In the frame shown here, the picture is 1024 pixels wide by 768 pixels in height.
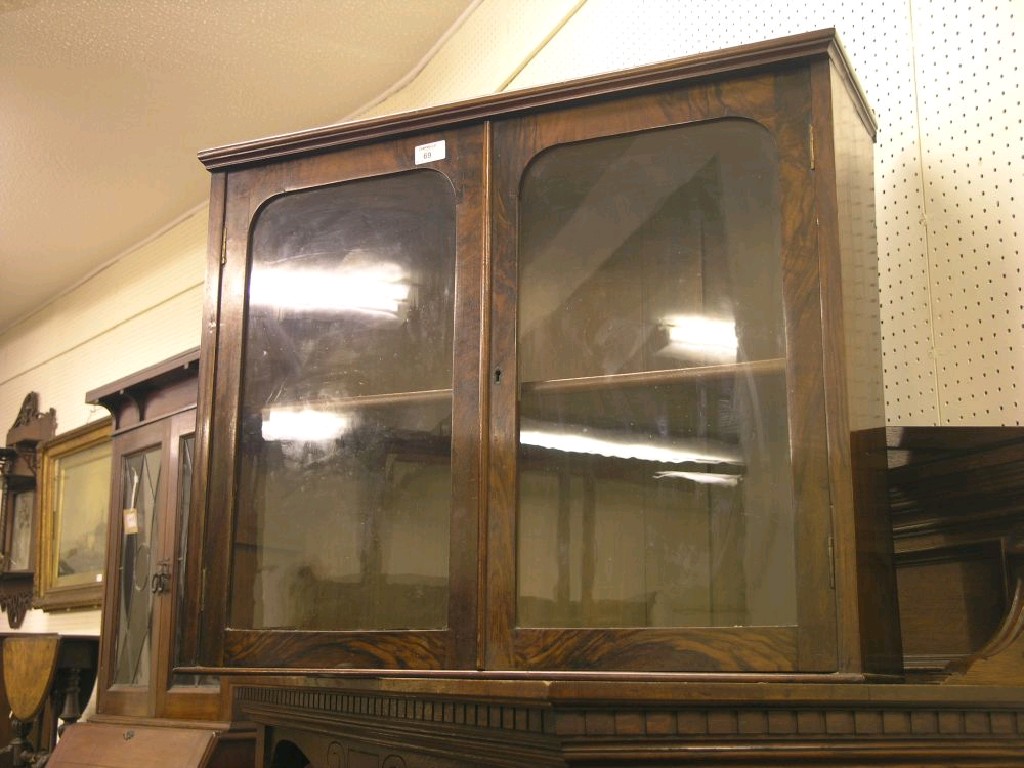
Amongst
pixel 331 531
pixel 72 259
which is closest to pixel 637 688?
pixel 331 531

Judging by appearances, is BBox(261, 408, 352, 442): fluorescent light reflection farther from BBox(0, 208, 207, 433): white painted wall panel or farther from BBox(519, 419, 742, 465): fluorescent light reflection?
BBox(0, 208, 207, 433): white painted wall panel

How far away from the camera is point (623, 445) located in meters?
1.66

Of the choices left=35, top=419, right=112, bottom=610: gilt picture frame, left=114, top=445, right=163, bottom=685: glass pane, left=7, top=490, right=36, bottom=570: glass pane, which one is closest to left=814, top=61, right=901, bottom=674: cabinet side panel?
left=114, top=445, right=163, bottom=685: glass pane

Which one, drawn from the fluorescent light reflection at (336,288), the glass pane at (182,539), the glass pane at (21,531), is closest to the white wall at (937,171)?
the fluorescent light reflection at (336,288)

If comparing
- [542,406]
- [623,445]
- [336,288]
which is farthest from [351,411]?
[623,445]

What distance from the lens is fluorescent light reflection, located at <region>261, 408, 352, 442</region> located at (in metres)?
1.93

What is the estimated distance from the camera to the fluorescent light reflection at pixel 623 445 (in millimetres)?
1589

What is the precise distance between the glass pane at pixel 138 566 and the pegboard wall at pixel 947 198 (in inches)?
86.2

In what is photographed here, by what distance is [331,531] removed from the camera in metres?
1.89

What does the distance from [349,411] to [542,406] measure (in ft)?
1.25

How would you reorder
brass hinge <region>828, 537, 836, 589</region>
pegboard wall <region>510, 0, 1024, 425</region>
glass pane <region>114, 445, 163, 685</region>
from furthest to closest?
glass pane <region>114, 445, 163, 685</region> → pegboard wall <region>510, 0, 1024, 425</region> → brass hinge <region>828, 537, 836, 589</region>

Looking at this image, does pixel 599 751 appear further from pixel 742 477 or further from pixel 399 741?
pixel 742 477

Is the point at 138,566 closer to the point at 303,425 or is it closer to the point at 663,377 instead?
the point at 303,425

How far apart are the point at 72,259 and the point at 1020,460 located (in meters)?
4.77
